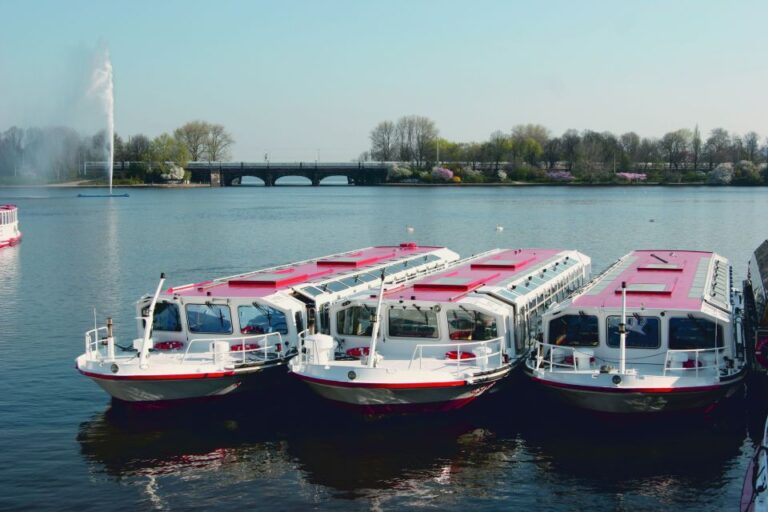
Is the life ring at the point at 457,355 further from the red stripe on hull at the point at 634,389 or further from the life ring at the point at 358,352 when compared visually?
the red stripe on hull at the point at 634,389

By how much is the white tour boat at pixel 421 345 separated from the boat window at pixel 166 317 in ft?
17.1

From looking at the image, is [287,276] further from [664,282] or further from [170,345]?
[664,282]

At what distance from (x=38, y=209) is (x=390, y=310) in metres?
135

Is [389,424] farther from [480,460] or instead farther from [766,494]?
[766,494]

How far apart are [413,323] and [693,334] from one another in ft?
30.2

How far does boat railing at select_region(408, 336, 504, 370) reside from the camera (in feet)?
94.9

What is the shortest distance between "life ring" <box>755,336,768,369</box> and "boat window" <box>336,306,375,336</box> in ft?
42.4

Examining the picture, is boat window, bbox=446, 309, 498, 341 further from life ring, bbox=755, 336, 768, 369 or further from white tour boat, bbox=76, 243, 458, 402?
life ring, bbox=755, 336, 768, 369

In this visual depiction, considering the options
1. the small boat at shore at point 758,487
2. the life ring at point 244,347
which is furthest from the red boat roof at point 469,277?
the small boat at shore at point 758,487

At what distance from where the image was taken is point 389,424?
28.5m

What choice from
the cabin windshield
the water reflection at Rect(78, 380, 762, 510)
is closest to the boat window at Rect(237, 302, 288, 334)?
the cabin windshield

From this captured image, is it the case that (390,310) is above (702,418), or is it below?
above

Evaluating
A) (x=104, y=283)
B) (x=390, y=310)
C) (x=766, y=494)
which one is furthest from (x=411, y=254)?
(x=766, y=494)

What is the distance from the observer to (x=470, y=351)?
2950cm
